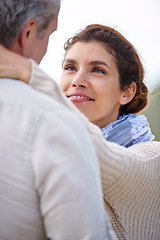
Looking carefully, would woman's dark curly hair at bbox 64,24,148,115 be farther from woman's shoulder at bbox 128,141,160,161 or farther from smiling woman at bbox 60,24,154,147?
woman's shoulder at bbox 128,141,160,161

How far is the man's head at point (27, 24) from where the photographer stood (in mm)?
786

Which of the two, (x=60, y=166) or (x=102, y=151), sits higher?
(x=60, y=166)

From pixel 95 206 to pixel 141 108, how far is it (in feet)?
5.75

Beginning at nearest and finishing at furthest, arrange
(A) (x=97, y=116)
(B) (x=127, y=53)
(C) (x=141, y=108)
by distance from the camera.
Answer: (A) (x=97, y=116) < (B) (x=127, y=53) < (C) (x=141, y=108)

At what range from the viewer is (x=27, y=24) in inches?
32.6

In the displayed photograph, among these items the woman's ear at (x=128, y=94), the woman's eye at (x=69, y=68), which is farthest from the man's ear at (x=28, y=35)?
the woman's ear at (x=128, y=94)

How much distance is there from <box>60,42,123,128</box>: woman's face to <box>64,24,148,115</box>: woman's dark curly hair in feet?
0.19

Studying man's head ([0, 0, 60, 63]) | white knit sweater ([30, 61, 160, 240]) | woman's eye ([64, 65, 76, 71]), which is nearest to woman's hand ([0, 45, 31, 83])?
man's head ([0, 0, 60, 63])

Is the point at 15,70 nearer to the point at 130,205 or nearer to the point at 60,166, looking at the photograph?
the point at 60,166

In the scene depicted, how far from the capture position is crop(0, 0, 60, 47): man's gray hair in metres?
0.78

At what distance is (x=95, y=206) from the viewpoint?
0.65 metres

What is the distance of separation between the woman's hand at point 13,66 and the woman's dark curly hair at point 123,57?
53.2 inches

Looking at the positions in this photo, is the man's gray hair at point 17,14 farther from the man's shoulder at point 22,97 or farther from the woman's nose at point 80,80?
the woman's nose at point 80,80

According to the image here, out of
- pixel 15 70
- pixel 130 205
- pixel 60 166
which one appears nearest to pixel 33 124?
pixel 60 166
